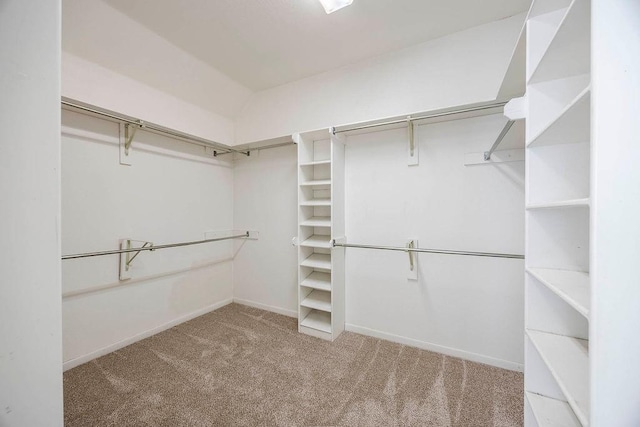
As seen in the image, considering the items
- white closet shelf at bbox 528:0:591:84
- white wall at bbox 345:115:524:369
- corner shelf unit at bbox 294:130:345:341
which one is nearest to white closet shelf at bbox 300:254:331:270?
corner shelf unit at bbox 294:130:345:341

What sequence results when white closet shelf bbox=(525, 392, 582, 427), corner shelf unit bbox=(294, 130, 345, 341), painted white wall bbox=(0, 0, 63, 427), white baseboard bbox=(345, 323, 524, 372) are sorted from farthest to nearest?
1. corner shelf unit bbox=(294, 130, 345, 341)
2. white baseboard bbox=(345, 323, 524, 372)
3. white closet shelf bbox=(525, 392, 582, 427)
4. painted white wall bbox=(0, 0, 63, 427)

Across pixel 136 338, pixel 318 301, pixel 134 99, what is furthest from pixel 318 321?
pixel 134 99

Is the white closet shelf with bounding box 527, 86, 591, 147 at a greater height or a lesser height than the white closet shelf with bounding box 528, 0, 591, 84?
lesser

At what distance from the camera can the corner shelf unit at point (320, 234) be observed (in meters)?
2.24

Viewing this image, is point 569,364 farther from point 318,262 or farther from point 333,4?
point 333,4

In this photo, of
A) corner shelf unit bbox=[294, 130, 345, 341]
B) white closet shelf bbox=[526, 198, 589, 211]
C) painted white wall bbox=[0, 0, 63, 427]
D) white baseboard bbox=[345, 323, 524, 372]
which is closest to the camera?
painted white wall bbox=[0, 0, 63, 427]

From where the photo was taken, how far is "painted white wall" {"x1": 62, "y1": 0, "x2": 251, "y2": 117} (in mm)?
1678

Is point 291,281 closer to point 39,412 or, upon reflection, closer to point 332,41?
point 39,412

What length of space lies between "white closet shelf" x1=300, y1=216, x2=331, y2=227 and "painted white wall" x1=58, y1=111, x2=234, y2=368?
1.30 metres

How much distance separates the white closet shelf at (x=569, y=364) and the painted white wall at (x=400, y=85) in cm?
169

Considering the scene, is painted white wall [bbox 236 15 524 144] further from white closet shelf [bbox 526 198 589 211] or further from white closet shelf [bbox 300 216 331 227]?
white closet shelf [bbox 526 198 589 211]

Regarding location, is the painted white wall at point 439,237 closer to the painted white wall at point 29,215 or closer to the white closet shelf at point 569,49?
the white closet shelf at point 569,49

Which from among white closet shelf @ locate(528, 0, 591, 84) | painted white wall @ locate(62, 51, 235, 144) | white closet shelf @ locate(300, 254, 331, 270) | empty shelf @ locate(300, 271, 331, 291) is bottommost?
empty shelf @ locate(300, 271, 331, 291)

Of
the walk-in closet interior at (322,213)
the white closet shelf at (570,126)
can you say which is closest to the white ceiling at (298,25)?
the walk-in closet interior at (322,213)
